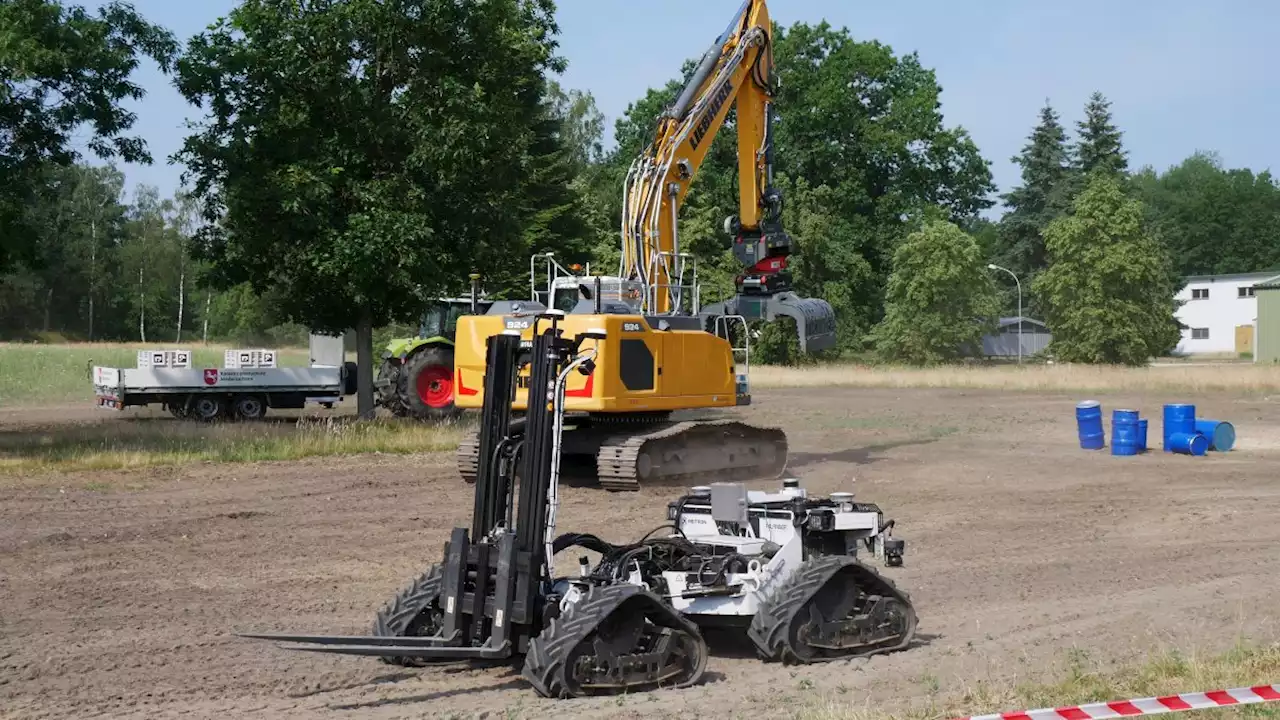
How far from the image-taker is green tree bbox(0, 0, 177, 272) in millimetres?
20078

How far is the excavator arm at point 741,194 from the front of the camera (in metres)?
19.4

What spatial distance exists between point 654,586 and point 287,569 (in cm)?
513

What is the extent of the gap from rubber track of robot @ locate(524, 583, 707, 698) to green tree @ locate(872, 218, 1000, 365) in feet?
199

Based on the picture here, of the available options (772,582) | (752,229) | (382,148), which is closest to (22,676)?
(772,582)

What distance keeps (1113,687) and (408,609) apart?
157 inches

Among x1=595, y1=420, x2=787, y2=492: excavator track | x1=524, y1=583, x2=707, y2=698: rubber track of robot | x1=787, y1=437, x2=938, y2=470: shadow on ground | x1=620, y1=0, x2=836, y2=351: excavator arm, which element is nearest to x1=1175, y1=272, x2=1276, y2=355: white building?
x1=787, y1=437, x2=938, y2=470: shadow on ground

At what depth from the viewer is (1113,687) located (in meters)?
7.76

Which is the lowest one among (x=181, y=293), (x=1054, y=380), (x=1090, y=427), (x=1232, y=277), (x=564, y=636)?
(x=564, y=636)

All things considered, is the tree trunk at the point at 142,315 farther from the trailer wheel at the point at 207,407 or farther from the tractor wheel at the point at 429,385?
the tractor wheel at the point at 429,385

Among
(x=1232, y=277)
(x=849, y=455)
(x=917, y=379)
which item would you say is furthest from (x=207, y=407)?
(x=1232, y=277)

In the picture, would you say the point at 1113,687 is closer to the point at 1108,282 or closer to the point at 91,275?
the point at 1108,282

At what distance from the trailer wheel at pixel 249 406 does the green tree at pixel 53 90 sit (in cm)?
776

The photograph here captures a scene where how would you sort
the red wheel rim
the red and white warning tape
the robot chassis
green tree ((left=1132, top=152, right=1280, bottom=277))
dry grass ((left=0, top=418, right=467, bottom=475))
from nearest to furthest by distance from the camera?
the red and white warning tape → the robot chassis → dry grass ((left=0, top=418, right=467, bottom=475)) → the red wheel rim → green tree ((left=1132, top=152, right=1280, bottom=277))

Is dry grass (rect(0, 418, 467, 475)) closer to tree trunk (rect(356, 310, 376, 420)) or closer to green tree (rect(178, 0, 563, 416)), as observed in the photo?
tree trunk (rect(356, 310, 376, 420))
